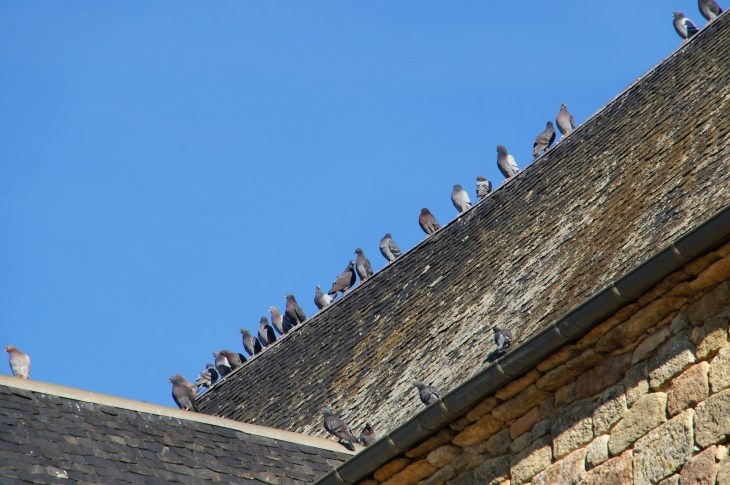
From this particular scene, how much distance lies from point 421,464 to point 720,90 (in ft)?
14.6

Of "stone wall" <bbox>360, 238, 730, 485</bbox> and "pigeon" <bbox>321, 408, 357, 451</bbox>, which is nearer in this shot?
"stone wall" <bbox>360, 238, 730, 485</bbox>

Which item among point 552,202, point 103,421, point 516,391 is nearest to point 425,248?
point 552,202

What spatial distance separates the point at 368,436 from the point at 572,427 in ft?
10.9

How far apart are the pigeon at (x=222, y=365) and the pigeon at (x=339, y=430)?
6673 mm

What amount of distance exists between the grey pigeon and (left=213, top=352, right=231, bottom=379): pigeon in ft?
1.45

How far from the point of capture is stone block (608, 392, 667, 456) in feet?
20.1

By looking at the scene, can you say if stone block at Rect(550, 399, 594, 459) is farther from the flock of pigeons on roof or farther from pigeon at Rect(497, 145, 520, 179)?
pigeon at Rect(497, 145, 520, 179)

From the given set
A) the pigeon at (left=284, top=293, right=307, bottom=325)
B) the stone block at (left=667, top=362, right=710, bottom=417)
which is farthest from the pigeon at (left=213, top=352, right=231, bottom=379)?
the stone block at (left=667, top=362, right=710, bottom=417)

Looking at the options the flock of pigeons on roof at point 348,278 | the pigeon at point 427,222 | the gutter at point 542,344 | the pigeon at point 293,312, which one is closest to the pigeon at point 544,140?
the flock of pigeons on roof at point 348,278

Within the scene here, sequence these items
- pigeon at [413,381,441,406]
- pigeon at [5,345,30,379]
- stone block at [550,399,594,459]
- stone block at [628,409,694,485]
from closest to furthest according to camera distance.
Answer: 1. stone block at [628,409,694,485]
2. stone block at [550,399,594,459]
3. pigeon at [413,381,441,406]
4. pigeon at [5,345,30,379]

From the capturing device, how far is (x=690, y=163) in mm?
8328

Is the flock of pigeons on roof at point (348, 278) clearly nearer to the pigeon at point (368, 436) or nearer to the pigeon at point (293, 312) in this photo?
the pigeon at point (293, 312)

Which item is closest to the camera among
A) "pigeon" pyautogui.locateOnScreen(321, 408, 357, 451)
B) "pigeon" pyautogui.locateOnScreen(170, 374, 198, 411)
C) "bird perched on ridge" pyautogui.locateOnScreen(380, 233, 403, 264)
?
"pigeon" pyautogui.locateOnScreen(321, 408, 357, 451)

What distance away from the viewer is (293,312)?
16891mm
